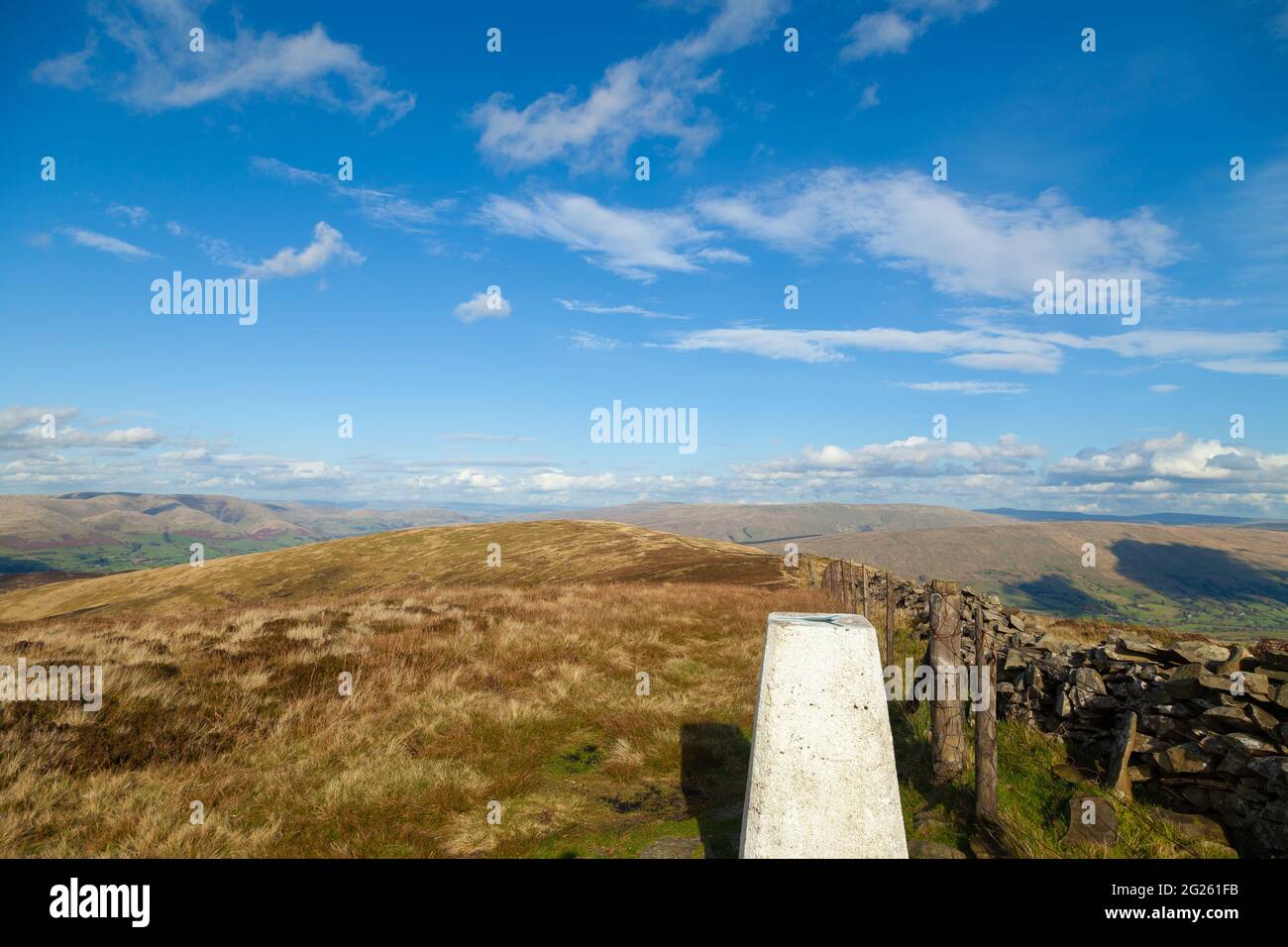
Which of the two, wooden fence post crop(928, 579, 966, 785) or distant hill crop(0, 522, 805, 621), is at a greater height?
wooden fence post crop(928, 579, 966, 785)

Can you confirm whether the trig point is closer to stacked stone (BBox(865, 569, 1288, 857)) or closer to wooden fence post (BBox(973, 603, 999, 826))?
wooden fence post (BBox(973, 603, 999, 826))

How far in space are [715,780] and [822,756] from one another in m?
3.62

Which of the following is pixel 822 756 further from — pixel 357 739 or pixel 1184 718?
pixel 357 739

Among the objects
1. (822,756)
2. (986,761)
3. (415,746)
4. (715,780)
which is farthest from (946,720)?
(415,746)

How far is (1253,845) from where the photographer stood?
6363 mm

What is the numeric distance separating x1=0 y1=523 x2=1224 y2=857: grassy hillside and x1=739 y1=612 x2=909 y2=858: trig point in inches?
63.6

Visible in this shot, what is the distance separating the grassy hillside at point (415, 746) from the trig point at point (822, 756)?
161 centimetres

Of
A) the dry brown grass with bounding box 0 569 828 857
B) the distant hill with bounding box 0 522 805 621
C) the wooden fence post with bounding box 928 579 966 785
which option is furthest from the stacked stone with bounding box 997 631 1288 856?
the distant hill with bounding box 0 522 805 621

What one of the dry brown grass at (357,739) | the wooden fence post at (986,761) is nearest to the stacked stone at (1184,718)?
the wooden fence post at (986,761)

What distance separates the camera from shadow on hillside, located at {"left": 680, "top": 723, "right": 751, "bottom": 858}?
6699 millimetres
